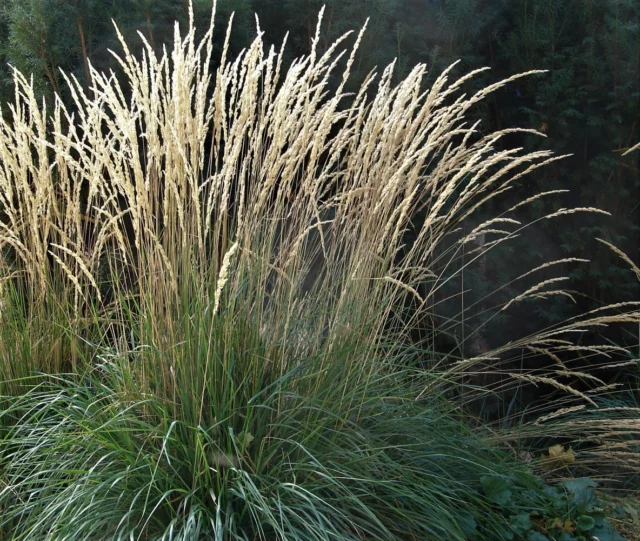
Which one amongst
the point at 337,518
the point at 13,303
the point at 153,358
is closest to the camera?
the point at 337,518

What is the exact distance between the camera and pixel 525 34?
4590 mm

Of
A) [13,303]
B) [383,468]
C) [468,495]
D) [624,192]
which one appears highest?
[624,192]

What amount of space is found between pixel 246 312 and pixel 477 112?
8.98 ft

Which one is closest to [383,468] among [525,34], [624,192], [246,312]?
[246,312]

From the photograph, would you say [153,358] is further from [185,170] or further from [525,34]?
[525,34]

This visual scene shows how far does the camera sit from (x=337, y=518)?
2266 millimetres

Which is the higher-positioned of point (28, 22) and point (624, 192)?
point (28, 22)

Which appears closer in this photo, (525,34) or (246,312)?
(246,312)

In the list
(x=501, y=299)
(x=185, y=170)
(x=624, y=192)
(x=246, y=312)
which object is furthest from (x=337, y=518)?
(x=624, y=192)

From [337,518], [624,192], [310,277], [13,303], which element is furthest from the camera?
[624,192]

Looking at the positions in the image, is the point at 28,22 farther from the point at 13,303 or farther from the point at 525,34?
the point at 525,34

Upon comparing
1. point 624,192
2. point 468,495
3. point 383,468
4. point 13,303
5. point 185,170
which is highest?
point 185,170

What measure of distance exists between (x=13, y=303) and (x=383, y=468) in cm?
176

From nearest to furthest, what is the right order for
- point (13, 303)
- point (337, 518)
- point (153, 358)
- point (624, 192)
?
point (337, 518) < point (153, 358) < point (13, 303) < point (624, 192)
